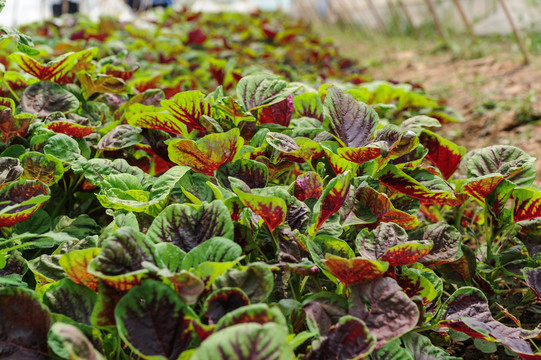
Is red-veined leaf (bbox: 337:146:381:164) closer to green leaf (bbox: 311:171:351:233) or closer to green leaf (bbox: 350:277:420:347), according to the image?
green leaf (bbox: 311:171:351:233)

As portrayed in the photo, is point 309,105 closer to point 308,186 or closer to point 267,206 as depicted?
point 308,186

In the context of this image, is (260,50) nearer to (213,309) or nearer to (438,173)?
(438,173)

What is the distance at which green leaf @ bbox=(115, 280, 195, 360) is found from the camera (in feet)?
2.35

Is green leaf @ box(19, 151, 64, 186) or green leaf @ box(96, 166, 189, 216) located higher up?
green leaf @ box(19, 151, 64, 186)

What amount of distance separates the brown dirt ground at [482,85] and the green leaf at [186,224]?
77.1 inches

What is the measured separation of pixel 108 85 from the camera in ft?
5.15

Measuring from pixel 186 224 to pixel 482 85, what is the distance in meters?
4.02

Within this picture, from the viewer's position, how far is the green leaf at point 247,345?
612 mm

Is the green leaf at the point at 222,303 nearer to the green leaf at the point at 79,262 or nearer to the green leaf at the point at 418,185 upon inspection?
the green leaf at the point at 79,262

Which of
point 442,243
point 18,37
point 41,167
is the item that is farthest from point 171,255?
point 18,37

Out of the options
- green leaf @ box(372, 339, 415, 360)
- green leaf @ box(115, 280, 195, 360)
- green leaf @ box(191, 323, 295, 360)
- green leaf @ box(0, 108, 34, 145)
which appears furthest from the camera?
green leaf @ box(0, 108, 34, 145)

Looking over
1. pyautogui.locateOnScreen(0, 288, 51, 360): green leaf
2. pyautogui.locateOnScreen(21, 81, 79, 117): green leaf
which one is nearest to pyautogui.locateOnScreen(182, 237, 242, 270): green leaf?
pyautogui.locateOnScreen(0, 288, 51, 360): green leaf

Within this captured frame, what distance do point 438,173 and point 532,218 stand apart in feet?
0.84

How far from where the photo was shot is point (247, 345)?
62cm
